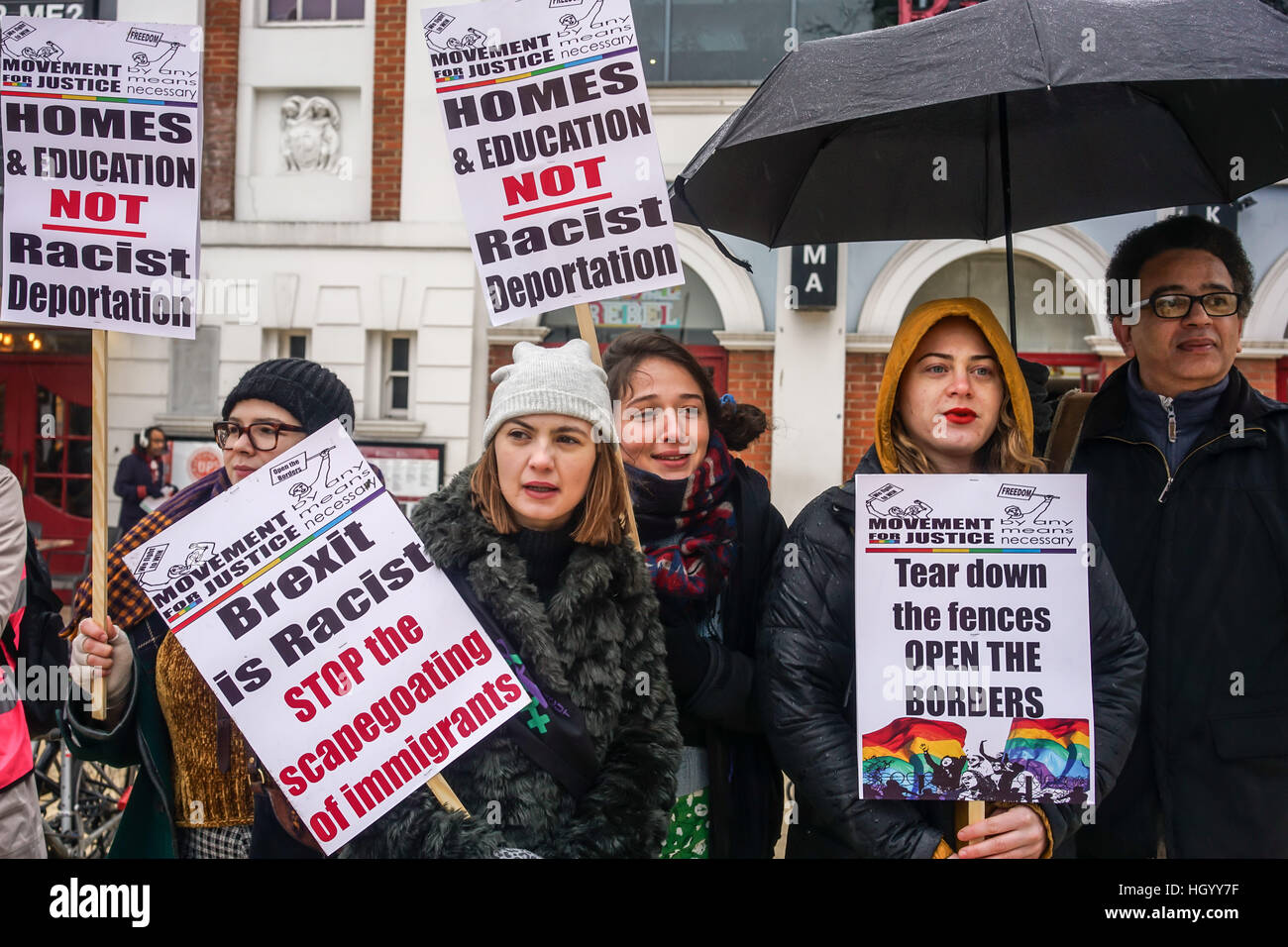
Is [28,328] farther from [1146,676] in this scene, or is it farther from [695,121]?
[1146,676]

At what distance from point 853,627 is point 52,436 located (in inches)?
433

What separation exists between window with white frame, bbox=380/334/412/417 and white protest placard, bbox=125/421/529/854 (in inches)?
314

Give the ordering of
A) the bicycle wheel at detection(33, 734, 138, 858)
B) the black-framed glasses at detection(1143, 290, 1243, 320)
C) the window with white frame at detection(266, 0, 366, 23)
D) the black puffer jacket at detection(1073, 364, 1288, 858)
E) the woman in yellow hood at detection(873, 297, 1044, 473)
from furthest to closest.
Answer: the window with white frame at detection(266, 0, 366, 23) < the bicycle wheel at detection(33, 734, 138, 858) < the black-framed glasses at detection(1143, 290, 1243, 320) < the black puffer jacket at detection(1073, 364, 1288, 858) < the woman in yellow hood at detection(873, 297, 1044, 473)

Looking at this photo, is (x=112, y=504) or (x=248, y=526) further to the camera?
(x=112, y=504)

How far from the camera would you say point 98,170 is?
2346 millimetres

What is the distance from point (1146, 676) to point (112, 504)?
9.94m

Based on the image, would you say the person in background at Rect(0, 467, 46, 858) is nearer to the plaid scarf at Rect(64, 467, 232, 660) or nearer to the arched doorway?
the plaid scarf at Rect(64, 467, 232, 660)

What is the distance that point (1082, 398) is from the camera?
8.59 feet

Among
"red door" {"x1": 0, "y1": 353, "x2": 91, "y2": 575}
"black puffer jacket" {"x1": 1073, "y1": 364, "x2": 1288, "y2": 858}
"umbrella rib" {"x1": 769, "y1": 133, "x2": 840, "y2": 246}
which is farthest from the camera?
"red door" {"x1": 0, "y1": 353, "x2": 91, "y2": 575}

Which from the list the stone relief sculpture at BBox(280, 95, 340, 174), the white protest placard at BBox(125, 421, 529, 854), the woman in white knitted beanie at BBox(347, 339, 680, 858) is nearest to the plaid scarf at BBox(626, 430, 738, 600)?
the woman in white knitted beanie at BBox(347, 339, 680, 858)

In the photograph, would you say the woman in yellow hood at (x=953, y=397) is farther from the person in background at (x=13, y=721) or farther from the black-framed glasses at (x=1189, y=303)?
the person in background at (x=13, y=721)

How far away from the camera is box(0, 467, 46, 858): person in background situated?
7.48 feet
